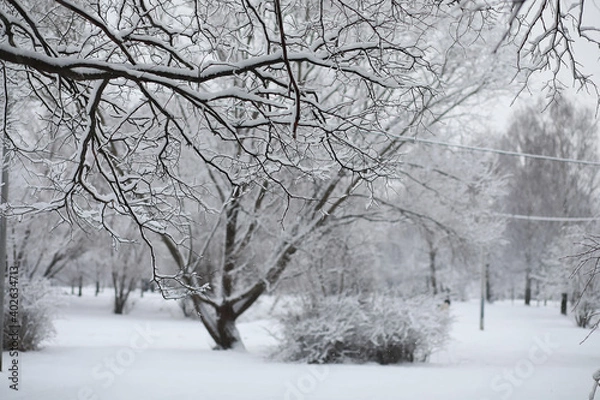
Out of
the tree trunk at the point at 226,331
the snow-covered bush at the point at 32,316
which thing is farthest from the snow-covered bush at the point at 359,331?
the snow-covered bush at the point at 32,316

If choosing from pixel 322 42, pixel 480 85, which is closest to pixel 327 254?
pixel 480 85

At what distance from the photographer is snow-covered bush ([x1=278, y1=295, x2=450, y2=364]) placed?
1103 cm

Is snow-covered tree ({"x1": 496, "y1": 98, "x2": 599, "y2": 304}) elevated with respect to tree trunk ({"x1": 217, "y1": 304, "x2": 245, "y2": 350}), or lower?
elevated

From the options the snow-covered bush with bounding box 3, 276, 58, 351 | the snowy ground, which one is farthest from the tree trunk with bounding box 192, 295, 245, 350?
the snow-covered bush with bounding box 3, 276, 58, 351

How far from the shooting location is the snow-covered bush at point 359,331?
1103 cm

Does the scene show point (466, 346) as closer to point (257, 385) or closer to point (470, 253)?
point (470, 253)

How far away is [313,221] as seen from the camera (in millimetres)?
12305

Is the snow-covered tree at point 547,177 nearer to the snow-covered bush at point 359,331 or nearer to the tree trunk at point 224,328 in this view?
the snow-covered bush at point 359,331

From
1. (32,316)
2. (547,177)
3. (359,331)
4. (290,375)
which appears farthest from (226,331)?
(547,177)

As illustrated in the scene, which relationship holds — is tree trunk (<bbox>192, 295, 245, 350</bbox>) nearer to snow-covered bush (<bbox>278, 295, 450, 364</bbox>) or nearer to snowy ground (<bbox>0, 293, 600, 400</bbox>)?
snowy ground (<bbox>0, 293, 600, 400</bbox>)

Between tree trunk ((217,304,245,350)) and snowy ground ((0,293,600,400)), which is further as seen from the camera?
tree trunk ((217,304,245,350))

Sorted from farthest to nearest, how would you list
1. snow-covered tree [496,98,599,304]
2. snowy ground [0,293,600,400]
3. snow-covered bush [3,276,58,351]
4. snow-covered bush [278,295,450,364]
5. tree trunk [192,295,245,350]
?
snow-covered tree [496,98,599,304], tree trunk [192,295,245,350], snow-covered bush [3,276,58,351], snow-covered bush [278,295,450,364], snowy ground [0,293,600,400]

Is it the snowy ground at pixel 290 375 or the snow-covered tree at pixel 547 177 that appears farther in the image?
the snow-covered tree at pixel 547 177

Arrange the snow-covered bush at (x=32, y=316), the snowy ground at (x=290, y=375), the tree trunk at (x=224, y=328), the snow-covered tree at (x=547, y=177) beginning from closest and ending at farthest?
the snowy ground at (x=290, y=375)
the snow-covered bush at (x=32, y=316)
the tree trunk at (x=224, y=328)
the snow-covered tree at (x=547, y=177)
